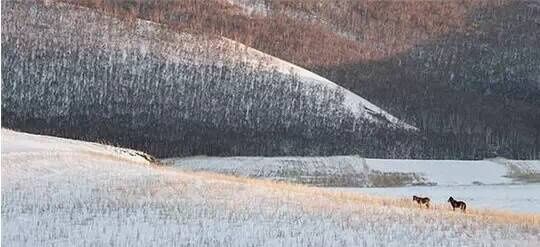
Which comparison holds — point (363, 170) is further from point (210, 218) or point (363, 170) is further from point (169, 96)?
point (210, 218)

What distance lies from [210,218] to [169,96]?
65710 millimetres

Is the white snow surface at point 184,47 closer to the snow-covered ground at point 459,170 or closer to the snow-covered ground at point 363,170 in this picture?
the snow-covered ground at point 459,170

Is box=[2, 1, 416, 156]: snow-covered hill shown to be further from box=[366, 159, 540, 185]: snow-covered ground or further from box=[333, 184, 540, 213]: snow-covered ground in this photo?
box=[333, 184, 540, 213]: snow-covered ground

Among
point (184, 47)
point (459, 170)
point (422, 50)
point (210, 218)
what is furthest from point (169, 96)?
point (422, 50)

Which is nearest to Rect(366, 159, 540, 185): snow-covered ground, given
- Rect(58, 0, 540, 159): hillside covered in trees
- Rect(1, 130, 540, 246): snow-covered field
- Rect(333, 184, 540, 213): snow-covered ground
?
Rect(333, 184, 540, 213): snow-covered ground

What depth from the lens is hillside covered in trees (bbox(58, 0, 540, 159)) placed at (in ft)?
308

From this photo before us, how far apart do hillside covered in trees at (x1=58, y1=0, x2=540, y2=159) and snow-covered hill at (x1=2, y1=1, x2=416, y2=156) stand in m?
7.63

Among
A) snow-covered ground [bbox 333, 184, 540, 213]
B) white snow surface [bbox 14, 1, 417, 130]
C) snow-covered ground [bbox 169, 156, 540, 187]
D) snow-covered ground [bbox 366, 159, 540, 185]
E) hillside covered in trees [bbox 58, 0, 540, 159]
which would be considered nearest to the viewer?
snow-covered ground [bbox 333, 184, 540, 213]

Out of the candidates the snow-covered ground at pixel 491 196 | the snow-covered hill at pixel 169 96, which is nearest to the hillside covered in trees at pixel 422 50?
the snow-covered hill at pixel 169 96

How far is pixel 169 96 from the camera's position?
3280 inches

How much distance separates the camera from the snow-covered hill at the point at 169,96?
241 ft

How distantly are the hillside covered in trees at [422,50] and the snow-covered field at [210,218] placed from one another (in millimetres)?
55830

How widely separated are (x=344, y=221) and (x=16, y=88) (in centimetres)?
6736

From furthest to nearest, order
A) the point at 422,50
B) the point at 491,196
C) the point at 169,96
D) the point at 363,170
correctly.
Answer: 1. the point at 422,50
2. the point at 169,96
3. the point at 363,170
4. the point at 491,196
